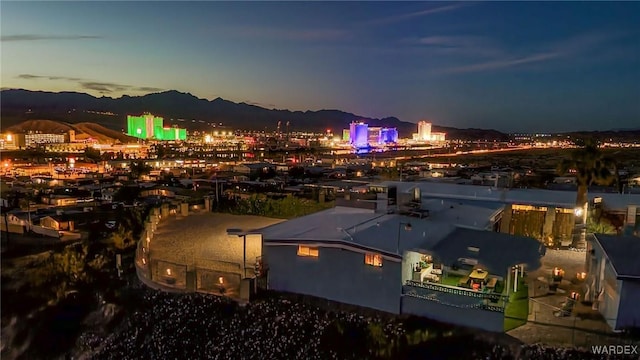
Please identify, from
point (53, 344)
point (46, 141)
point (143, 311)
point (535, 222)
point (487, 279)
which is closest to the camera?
point (487, 279)

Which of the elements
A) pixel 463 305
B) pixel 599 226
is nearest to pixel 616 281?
pixel 463 305

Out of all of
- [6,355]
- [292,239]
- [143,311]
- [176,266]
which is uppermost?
[292,239]

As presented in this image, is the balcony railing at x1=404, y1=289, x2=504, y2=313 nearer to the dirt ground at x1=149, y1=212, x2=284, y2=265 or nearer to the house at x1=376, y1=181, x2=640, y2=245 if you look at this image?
the dirt ground at x1=149, y1=212, x2=284, y2=265

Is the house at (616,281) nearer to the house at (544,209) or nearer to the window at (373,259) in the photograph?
the window at (373,259)

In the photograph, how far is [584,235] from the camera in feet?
43.1

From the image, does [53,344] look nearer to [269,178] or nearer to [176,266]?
[176,266]

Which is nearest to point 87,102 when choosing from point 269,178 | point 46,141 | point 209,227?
point 46,141

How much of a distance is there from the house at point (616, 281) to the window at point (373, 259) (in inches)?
149

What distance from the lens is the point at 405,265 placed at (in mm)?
9266

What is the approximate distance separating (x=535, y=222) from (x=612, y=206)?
2846mm

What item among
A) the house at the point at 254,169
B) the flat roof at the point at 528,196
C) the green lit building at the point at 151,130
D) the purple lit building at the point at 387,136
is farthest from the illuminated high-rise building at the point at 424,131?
the flat roof at the point at 528,196

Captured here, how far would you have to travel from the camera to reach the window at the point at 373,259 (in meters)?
9.45

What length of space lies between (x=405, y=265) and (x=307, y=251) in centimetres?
205

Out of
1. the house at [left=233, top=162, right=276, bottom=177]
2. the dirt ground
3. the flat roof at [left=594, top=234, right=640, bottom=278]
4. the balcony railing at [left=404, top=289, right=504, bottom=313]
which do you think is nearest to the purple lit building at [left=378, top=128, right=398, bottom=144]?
the house at [left=233, top=162, right=276, bottom=177]
